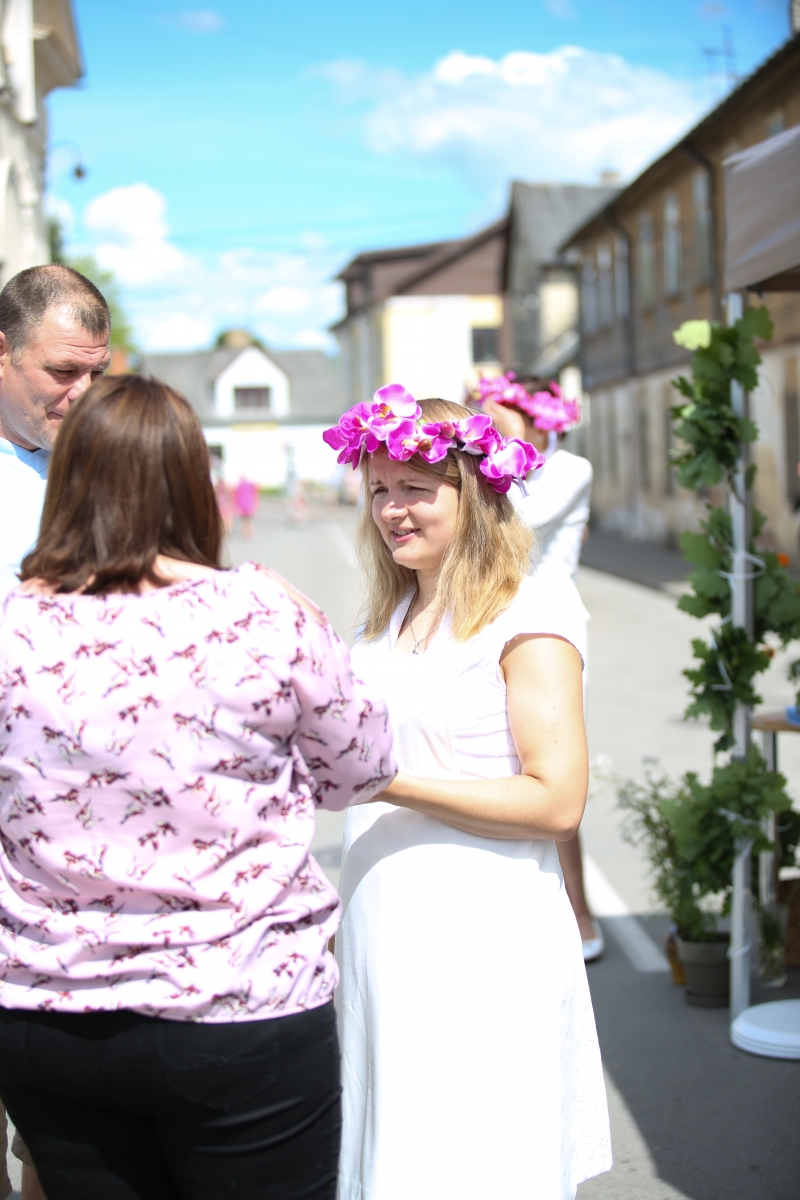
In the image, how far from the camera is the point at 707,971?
4.27 meters

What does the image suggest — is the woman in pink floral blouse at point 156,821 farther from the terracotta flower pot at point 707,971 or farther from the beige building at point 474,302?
the beige building at point 474,302

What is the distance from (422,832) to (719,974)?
243cm

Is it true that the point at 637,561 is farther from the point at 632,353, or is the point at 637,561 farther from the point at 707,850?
the point at 707,850

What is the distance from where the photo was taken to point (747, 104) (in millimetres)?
19984

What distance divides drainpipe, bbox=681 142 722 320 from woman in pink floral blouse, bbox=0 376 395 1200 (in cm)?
2157

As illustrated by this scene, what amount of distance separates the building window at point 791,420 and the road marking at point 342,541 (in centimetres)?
789

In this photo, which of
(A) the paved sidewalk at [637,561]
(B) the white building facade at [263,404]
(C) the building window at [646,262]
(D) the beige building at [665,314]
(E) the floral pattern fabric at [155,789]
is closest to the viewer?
(E) the floral pattern fabric at [155,789]

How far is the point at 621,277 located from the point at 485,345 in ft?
75.9

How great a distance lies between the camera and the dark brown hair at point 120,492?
5.38 feet

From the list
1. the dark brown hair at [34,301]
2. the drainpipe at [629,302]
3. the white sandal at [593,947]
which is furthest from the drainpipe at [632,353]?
the dark brown hair at [34,301]

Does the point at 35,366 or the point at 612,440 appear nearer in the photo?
the point at 35,366

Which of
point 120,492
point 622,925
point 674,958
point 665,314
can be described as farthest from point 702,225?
point 120,492

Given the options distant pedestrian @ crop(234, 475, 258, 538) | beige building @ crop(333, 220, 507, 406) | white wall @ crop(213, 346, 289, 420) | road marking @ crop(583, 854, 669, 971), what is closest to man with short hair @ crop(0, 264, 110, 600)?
road marking @ crop(583, 854, 669, 971)

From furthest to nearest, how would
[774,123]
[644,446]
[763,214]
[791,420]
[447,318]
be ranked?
[447,318], [644,446], [774,123], [791,420], [763,214]
